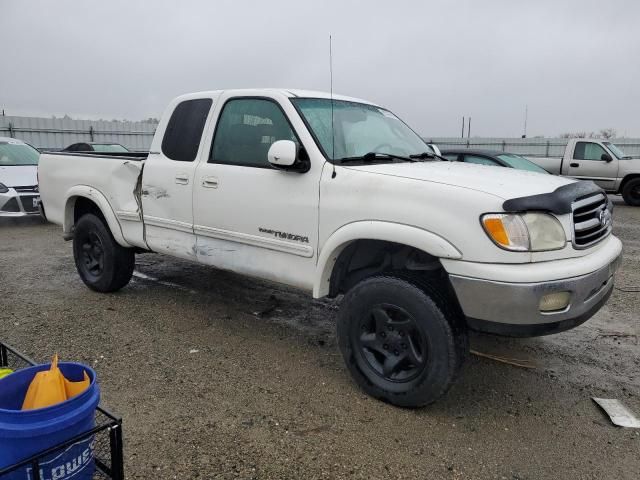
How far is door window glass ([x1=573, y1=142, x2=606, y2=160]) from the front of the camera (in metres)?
13.7

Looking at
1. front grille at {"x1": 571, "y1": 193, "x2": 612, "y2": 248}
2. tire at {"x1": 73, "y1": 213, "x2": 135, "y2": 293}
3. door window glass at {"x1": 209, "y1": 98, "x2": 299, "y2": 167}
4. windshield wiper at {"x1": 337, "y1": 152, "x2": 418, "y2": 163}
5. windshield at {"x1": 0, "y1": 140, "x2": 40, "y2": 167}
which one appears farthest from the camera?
windshield at {"x1": 0, "y1": 140, "x2": 40, "y2": 167}

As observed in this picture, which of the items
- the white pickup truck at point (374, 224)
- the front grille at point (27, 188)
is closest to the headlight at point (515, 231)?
the white pickup truck at point (374, 224)

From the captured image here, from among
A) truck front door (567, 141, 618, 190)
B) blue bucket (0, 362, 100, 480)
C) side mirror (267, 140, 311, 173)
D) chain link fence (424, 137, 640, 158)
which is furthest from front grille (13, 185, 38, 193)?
chain link fence (424, 137, 640, 158)

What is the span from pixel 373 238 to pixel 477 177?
2.37 ft

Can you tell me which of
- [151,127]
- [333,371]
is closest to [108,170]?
[333,371]

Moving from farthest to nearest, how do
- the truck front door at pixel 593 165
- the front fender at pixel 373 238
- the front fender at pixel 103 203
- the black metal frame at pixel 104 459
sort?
the truck front door at pixel 593 165 → the front fender at pixel 103 203 → the front fender at pixel 373 238 → the black metal frame at pixel 104 459

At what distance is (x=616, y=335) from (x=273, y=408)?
3114mm

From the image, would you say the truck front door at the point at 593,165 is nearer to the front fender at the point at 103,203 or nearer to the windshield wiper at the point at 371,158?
the windshield wiper at the point at 371,158

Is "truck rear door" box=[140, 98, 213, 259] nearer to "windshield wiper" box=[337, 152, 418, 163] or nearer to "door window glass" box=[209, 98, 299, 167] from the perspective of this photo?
"door window glass" box=[209, 98, 299, 167]

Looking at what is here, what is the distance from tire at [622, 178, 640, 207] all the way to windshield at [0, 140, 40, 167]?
45.4 ft

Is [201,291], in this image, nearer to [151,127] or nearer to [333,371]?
[333,371]

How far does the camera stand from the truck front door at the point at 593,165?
13484mm

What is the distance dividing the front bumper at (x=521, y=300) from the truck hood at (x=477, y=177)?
1.40 feet

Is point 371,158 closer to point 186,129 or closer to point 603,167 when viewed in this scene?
point 186,129
